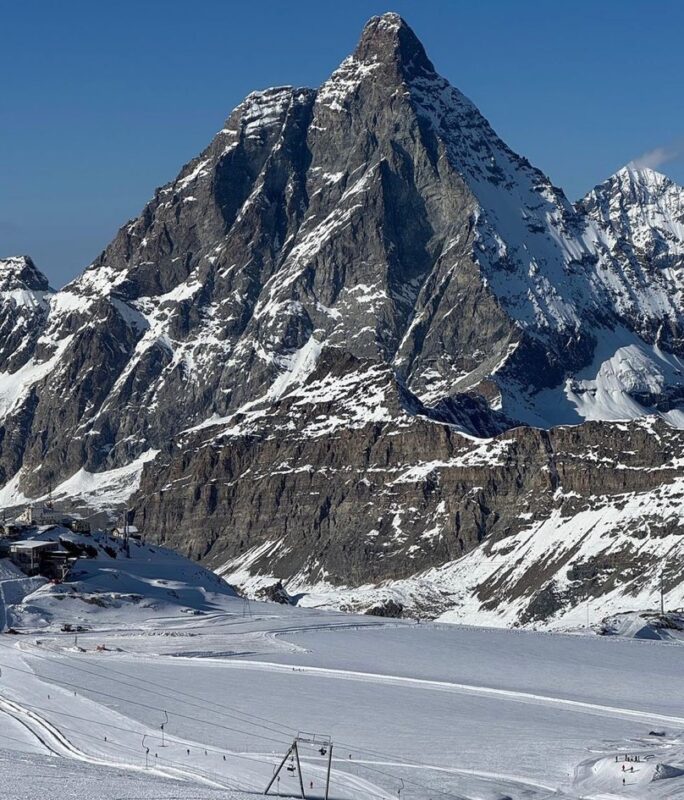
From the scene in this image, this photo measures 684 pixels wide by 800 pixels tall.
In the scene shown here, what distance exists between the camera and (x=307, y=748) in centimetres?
11044

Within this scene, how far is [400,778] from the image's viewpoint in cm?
10288

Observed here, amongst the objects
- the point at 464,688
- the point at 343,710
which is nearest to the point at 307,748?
the point at 343,710

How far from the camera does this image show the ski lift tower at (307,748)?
96938 mm

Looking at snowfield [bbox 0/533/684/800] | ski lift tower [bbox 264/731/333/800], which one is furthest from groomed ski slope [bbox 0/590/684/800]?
ski lift tower [bbox 264/731/333/800]

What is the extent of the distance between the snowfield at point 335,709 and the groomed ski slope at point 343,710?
8.4 inches

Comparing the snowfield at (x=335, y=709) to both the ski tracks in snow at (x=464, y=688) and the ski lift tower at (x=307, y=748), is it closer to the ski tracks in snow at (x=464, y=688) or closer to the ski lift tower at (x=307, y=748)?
the ski tracks in snow at (x=464, y=688)

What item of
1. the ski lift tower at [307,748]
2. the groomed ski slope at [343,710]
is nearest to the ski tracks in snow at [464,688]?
the groomed ski slope at [343,710]

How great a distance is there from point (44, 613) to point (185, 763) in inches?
→ 3678

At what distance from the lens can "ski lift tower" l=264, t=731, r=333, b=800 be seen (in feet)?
318

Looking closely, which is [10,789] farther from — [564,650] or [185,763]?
[564,650]

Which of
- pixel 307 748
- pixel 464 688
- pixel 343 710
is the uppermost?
pixel 464 688

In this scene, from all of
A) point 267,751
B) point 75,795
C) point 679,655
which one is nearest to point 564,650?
point 679,655

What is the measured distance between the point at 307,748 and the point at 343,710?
18573 mm

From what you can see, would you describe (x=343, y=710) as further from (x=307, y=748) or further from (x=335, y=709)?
(x=307, y=748)
